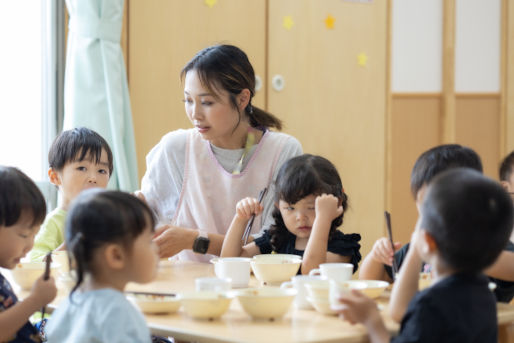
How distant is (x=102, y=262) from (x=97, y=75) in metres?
1.99

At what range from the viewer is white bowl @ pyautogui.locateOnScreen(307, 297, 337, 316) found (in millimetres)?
1547

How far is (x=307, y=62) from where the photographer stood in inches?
161

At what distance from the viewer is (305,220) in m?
2.17

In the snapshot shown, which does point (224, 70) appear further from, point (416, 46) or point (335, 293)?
point (416, 46)

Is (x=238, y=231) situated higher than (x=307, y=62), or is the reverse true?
(x=307, y=62)

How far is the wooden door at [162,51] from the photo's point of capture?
139 inches

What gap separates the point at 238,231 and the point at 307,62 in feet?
6.68

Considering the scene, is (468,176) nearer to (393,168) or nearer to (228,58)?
(228,58)

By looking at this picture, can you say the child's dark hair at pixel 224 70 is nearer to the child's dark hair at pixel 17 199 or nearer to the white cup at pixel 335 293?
the child's dark hair at pixel 17 199

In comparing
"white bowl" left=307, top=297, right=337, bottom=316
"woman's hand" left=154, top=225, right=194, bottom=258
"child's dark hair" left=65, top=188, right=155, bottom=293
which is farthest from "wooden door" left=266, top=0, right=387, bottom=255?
"child's dark hair" left=65, top=188, right=155, bottom=293

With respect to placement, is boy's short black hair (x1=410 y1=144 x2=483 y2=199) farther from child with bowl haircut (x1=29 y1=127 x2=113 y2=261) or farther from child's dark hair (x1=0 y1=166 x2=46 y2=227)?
child with bowl haircut (x1=29 y1=127 x2=113 y2=261)

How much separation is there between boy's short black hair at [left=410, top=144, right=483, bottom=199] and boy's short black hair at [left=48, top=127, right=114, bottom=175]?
114 cm

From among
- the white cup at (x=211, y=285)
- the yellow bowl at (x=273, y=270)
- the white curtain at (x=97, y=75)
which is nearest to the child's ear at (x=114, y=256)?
the white cup at (x=211, y=285)

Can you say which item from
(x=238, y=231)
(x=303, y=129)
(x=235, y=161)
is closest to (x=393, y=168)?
(x=303, y=129)
